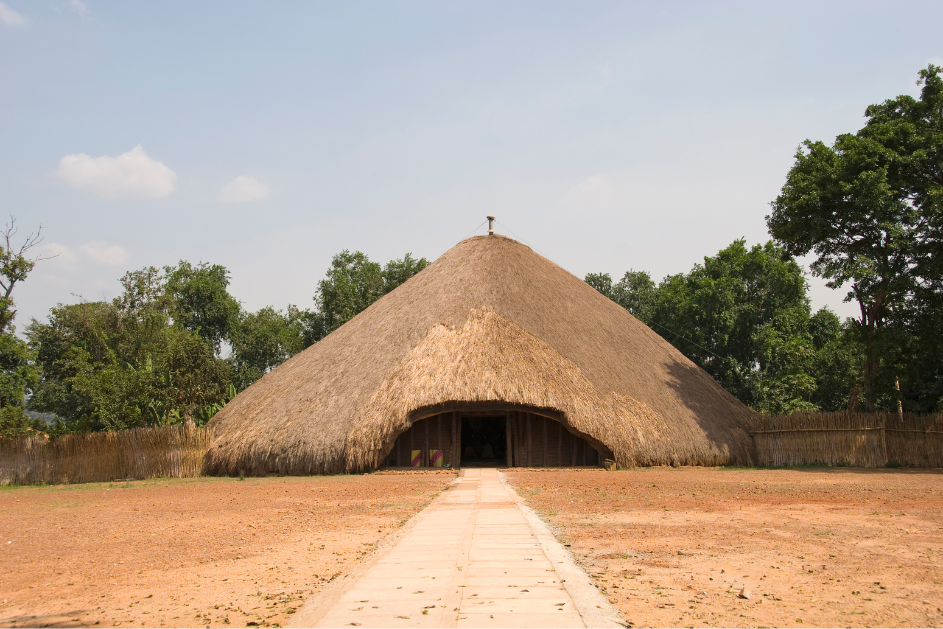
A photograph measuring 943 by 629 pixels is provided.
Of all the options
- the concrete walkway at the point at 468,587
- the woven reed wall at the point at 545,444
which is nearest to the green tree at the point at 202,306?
the woven reed wall at the point at 545,444

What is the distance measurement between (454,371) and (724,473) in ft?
26.1

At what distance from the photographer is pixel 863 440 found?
20.9m

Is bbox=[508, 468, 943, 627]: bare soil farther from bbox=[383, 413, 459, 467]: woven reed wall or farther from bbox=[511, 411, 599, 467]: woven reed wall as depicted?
bbox=[383, 413, 459, 467]: woven reed wall

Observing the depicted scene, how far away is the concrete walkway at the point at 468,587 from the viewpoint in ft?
15.5

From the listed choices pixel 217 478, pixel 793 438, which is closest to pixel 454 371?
pixel 217 478

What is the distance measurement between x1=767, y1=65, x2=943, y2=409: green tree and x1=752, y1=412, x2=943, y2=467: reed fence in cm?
192

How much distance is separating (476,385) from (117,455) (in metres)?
11.7

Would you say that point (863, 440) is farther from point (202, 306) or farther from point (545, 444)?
point (202, 306)

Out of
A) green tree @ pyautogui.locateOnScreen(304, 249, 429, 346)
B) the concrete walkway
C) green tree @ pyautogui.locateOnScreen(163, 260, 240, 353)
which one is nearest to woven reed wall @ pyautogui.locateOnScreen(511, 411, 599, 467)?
the concrete walkway

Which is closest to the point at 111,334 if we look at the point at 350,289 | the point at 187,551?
the point at 350,289

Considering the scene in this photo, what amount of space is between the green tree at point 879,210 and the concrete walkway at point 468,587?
687 inches

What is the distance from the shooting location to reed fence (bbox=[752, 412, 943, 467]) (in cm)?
2053

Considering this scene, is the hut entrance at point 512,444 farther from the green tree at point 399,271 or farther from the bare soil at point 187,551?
the green tree at point 399,271

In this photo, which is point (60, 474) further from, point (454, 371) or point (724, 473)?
point (724, 473)
